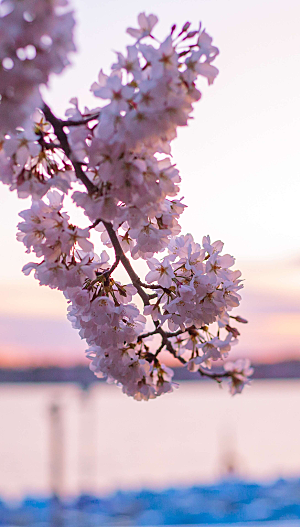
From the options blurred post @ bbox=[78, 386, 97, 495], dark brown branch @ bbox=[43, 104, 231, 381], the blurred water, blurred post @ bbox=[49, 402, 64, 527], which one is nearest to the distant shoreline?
the blurred water

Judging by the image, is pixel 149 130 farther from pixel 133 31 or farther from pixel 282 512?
pixel 282 512

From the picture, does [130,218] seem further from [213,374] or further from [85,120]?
[213,374]

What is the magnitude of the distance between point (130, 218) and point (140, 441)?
12981 mm

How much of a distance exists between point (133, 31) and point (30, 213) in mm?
324

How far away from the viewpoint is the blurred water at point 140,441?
6945 mm

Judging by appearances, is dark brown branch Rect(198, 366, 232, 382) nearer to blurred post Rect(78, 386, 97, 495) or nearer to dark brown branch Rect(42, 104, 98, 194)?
dark brown branch Rect(42, 104, 98, 194)

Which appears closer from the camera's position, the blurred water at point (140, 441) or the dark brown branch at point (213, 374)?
the dark brown branch at point (213, 374)

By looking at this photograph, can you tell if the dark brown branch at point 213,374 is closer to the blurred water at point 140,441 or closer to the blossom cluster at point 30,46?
the blossom cluster at point 30,46

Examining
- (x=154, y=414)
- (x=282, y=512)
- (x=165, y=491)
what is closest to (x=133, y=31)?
(x=282, y=512)

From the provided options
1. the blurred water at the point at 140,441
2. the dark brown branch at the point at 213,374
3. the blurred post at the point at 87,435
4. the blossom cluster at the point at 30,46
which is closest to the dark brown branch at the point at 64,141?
the blossom cluster at the point at 30,46

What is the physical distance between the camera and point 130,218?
2.57 ft

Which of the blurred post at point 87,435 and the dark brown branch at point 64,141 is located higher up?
the blurred post at point 87,435

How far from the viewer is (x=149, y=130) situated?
67cm

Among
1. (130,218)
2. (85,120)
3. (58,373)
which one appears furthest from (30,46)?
(58,373)
